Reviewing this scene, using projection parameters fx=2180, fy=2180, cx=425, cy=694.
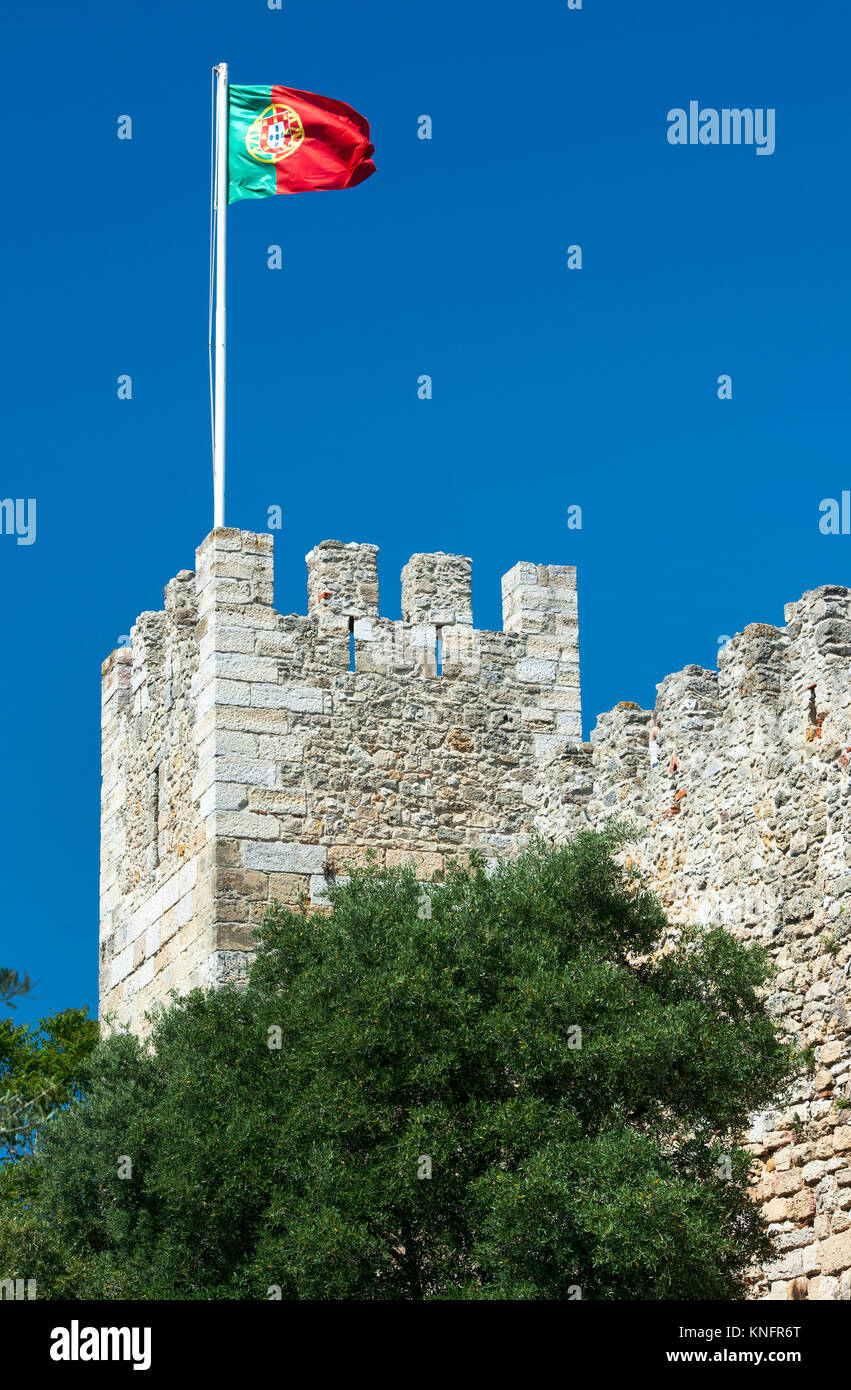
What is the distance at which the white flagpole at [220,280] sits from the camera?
18500mm

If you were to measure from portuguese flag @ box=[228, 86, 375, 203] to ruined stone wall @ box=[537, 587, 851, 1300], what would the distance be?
676cm

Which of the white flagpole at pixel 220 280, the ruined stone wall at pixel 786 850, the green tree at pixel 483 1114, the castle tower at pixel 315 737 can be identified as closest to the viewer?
the green tree at pixel 483 1114

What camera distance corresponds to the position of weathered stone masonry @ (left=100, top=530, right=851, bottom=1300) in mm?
13625

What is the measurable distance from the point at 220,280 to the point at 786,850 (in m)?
8.34

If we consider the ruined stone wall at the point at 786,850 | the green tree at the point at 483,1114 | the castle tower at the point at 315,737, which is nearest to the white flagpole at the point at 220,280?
the castle tower at the point at 315,737

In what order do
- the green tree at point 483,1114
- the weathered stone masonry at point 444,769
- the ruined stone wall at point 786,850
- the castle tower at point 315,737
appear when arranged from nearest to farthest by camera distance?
the green tree at point 483,1114 → the ruined stone wall at point 786,850 → the weathered stone masonry at point 444,769 → the castle tower at point 315,737

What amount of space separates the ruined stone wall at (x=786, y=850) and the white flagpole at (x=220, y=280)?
179 inches

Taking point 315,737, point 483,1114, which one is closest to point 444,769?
point 315,737

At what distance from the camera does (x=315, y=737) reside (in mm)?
17781

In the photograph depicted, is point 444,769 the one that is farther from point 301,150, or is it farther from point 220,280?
point 301,150

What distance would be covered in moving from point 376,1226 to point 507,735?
268 inches

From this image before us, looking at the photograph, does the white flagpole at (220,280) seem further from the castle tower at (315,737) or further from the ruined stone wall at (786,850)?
the ruined stone wall at (786,850)
